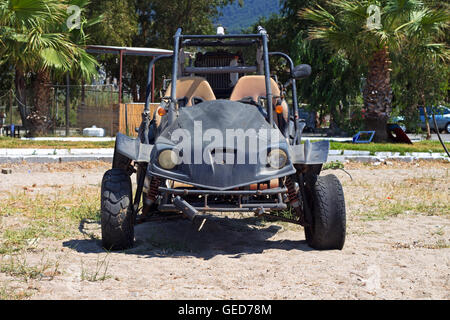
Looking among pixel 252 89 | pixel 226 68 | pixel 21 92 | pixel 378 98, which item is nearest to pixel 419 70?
pixel 378 98

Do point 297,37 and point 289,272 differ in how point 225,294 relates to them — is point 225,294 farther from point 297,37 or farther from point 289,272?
point 297,37

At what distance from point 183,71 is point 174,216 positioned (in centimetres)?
219

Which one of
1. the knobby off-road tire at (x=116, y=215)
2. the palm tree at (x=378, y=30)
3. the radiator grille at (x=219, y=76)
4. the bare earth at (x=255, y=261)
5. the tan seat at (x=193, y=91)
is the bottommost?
the bare earth at (x=255, y=261)

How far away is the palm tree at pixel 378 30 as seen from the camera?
652 inches

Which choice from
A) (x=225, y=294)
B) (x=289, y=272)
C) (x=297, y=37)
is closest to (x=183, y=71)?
(x=289, y=272)

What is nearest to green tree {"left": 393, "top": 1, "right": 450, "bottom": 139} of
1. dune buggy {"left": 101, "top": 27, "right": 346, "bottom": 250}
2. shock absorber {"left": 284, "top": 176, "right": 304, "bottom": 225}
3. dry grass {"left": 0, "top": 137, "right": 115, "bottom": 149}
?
dry grass {"left": 0, "top": 137, "right": 115, "bottom": 149}

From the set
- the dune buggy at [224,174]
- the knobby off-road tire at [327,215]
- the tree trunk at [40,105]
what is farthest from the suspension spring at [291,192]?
the tree trunk at [40,105]

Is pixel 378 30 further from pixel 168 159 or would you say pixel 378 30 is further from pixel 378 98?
pixel 168 159

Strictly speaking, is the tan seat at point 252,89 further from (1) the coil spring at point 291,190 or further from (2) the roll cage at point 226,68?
(1) the coil spring at point 291,190

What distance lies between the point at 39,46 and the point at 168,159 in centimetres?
1216

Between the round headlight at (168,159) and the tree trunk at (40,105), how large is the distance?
1526cm

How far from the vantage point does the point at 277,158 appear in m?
5.08

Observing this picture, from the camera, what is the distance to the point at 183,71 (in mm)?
7004

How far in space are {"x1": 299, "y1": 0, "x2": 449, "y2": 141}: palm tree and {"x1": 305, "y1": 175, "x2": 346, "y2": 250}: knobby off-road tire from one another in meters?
12.0
